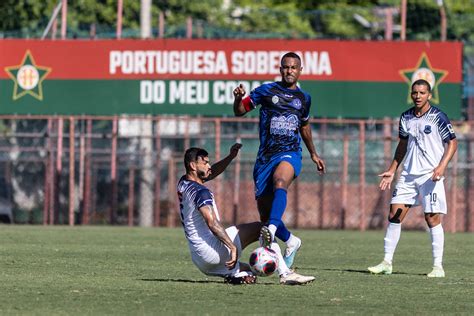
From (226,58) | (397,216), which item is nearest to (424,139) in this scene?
(397,216)

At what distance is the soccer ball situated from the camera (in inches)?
448

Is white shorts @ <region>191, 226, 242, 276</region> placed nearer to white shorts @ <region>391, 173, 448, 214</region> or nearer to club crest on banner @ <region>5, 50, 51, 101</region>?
white shorts @ <region>391, 173, 448, 214</region>

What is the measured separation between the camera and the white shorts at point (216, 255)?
1173 cm

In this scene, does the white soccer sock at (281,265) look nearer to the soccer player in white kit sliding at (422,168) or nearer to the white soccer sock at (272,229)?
the white soccer sock at (272,229)

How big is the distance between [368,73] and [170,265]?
13.6 m

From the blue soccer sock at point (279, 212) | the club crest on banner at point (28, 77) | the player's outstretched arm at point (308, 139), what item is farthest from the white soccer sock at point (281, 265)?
the club crest on banner at point (28, 77)

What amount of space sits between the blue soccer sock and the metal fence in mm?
15746

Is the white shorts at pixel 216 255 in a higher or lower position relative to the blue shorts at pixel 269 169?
lower

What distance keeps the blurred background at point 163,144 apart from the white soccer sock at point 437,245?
42.8ft

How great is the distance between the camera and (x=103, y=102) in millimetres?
27969

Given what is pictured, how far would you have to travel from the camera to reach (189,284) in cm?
1190

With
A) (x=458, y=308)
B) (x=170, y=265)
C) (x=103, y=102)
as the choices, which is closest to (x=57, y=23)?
(x=103, y=102)

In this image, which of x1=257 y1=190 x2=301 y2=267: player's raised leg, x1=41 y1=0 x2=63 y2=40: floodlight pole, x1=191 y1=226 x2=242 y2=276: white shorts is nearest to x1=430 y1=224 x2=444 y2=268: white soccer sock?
x1=257 y1=190 x2=301 y2=267: player's raised leg

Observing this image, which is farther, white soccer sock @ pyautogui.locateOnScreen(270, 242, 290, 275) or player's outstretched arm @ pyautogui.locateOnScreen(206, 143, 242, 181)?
player's outstretched arm @ pyautogui.locateOnScreen(206, 143, 242, 181)
